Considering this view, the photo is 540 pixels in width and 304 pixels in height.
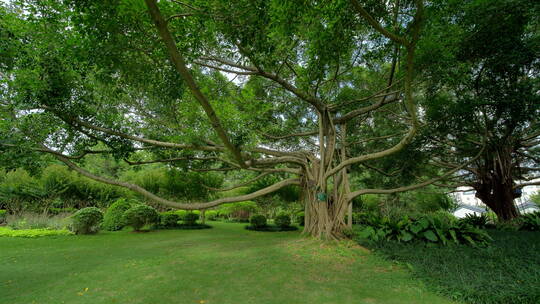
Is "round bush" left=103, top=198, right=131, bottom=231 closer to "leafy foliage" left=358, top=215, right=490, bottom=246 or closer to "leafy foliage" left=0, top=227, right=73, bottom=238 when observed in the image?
"leafy foliage" left=0, top=227, right=73, bottom=238

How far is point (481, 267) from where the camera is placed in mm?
4117

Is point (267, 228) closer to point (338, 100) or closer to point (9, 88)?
point (338, 100)

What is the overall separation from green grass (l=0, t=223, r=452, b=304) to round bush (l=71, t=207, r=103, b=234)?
2.95 m

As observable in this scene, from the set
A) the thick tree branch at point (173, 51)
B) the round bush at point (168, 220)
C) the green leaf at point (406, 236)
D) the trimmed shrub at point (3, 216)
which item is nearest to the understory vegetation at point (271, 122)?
the thick tree branch at point (173, 51)

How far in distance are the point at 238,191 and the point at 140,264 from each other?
11275mm

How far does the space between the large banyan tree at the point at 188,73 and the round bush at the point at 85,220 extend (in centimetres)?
402

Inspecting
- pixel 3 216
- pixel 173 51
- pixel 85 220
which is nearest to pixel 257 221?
pixel 85 220

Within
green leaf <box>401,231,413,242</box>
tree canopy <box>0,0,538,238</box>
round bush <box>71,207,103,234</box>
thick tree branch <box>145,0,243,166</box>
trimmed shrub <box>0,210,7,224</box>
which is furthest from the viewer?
trimmed shrub <box>0,210,7,224</box>

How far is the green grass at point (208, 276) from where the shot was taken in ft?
10.9

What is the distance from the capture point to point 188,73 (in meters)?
3.14

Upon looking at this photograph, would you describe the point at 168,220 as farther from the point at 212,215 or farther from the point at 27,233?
the point at 212,215

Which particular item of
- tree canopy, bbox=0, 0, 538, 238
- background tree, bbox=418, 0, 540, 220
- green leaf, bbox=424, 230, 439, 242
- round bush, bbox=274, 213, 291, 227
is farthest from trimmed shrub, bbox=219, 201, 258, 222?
green leaf, bbox=424, 230, 439, 242

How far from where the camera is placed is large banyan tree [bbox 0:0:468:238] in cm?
361

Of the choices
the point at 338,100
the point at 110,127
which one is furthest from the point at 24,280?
the point at 338,100
